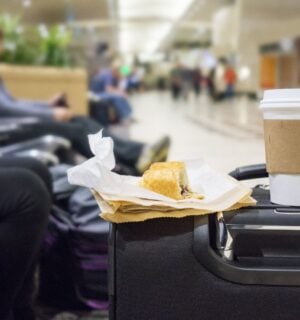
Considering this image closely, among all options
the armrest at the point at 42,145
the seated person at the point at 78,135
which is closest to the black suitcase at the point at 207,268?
the armrest at the point at 42,145

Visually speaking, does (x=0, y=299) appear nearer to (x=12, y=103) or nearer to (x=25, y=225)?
(x=25, y=225)

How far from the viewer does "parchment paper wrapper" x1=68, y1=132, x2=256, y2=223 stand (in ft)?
2.73

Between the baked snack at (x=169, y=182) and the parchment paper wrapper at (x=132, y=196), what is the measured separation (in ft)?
0.06

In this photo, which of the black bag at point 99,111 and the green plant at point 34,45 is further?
the black bag at point 99,111

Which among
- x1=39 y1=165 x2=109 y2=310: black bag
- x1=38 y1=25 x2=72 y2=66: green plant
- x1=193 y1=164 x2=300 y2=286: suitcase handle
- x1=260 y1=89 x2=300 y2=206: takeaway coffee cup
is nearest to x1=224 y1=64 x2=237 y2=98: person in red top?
x1=38 y1=25 x2=72 y2=66: green plant

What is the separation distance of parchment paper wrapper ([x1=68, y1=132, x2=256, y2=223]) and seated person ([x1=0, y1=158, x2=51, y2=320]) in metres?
0.47

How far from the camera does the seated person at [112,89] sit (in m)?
9.48

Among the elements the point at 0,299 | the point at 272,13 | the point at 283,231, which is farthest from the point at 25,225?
the point at 272,13

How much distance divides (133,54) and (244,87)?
25198mm

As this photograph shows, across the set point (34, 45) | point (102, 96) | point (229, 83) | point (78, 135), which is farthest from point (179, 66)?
point (78, 135)

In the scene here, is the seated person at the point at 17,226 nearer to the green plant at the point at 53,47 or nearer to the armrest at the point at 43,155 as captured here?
the armrest at the point at 43,155

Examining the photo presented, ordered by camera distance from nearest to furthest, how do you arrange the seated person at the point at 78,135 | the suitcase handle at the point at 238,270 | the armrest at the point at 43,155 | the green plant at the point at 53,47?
the suitcase handle at the point at 238,270 → the armrest at the point at 43,155 → the seated person at the point at 78,135 → the green plant at the point at 53,47

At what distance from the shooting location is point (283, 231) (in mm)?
849

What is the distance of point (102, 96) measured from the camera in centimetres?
898
